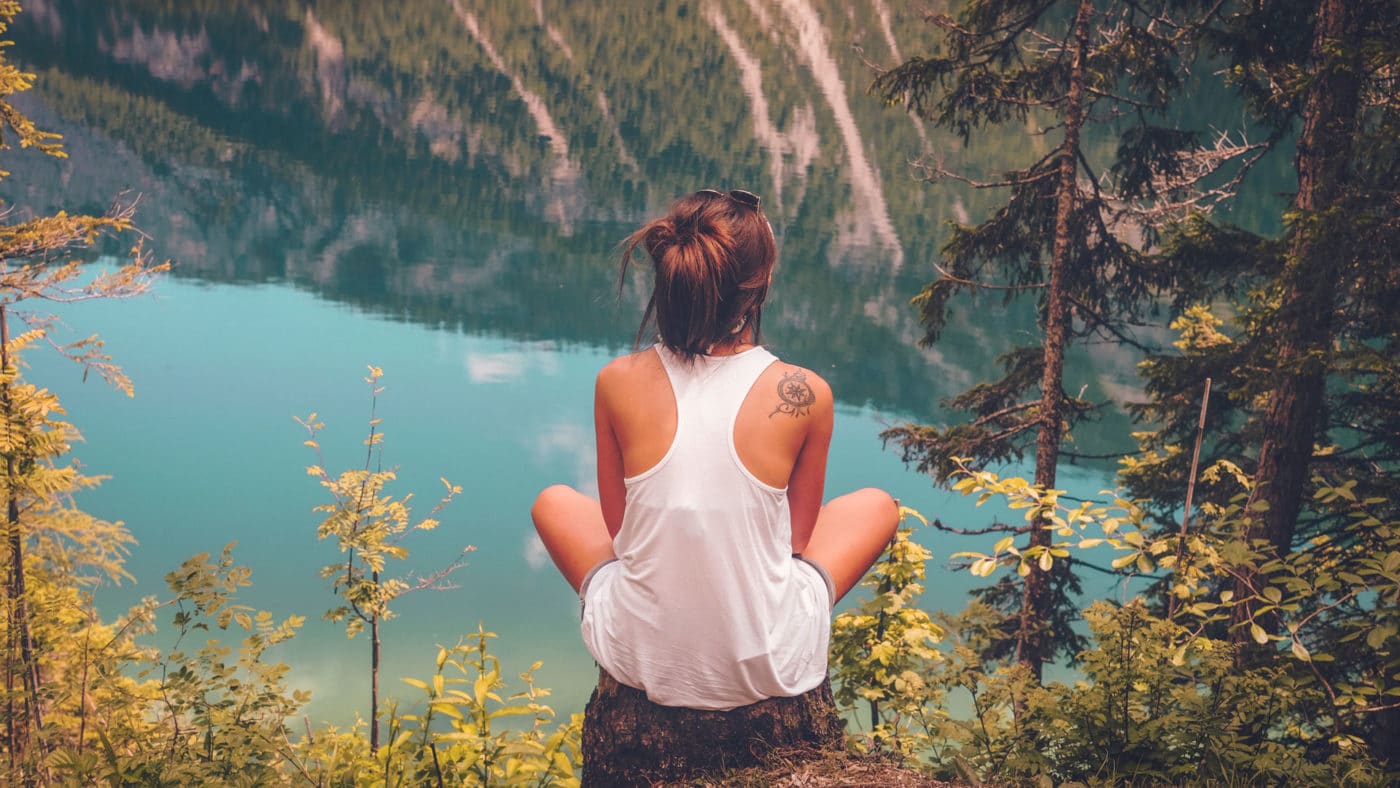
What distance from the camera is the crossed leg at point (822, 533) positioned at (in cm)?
271

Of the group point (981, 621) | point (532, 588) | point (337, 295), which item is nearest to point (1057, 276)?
point (981, 621)

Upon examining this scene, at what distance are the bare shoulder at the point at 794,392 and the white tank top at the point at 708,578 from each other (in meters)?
0.05

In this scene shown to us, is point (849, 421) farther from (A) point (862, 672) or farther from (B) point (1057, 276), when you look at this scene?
(A) point (862, 672)

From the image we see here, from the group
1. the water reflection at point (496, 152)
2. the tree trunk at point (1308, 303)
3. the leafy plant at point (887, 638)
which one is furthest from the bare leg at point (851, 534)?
the water reflection at point (496, 152)

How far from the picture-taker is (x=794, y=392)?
95.5 inches

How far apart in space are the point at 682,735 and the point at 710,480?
710 millimetres

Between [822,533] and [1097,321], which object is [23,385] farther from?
[1097,321]

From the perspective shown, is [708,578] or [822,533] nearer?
[708,578]

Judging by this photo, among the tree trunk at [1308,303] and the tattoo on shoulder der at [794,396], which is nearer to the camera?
the tattoo on shoulder der at [794,396]

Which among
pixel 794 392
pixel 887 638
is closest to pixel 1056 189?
pixel 887 638

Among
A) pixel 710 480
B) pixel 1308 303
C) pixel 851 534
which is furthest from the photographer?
pixel 1308 303

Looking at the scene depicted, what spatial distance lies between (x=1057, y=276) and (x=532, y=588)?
1909 centimetres

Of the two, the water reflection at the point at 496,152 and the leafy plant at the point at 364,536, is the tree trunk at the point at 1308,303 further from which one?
the water reflection at the point at 496,152

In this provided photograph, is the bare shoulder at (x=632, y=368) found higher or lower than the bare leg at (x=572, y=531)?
higher
